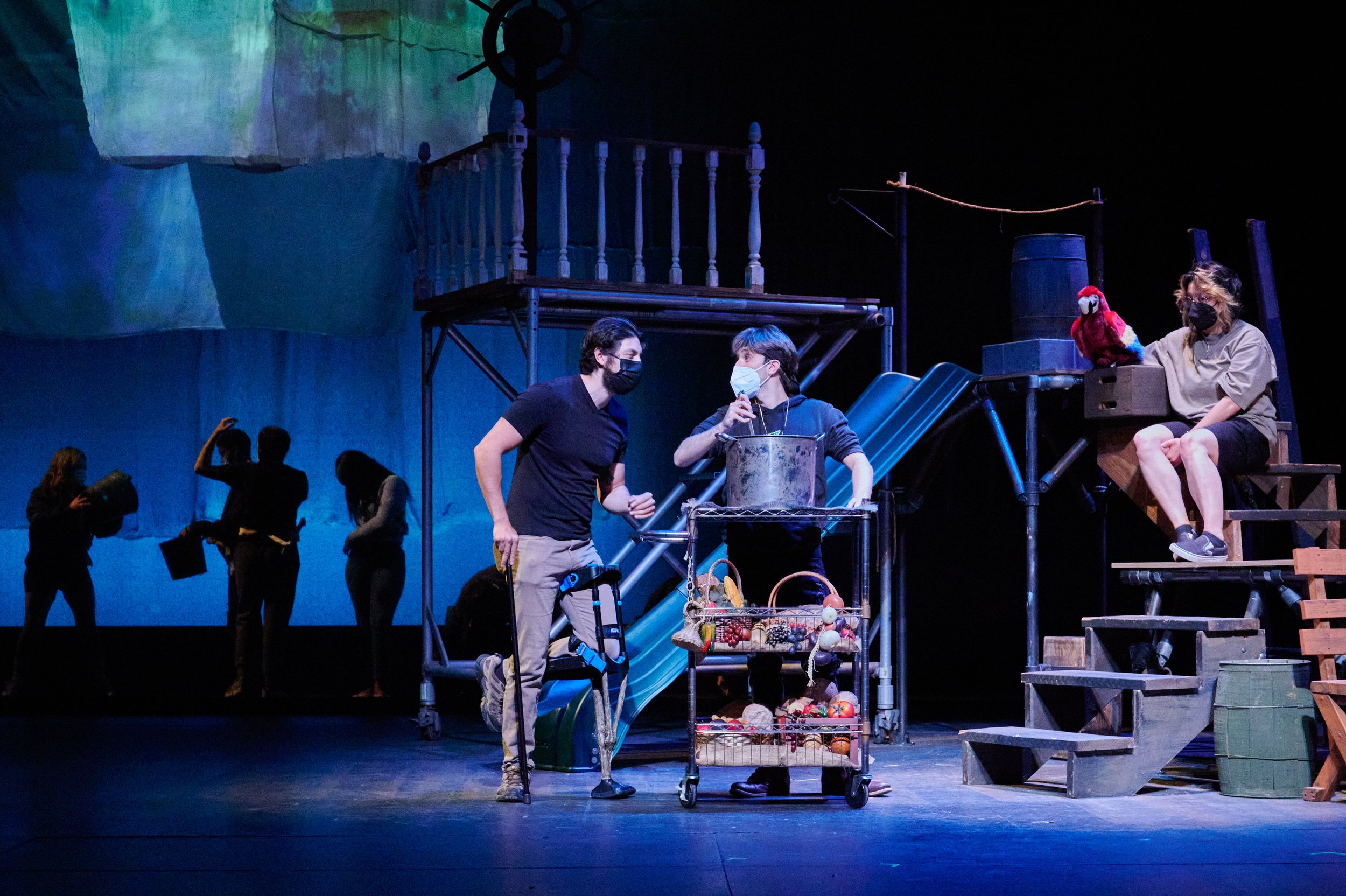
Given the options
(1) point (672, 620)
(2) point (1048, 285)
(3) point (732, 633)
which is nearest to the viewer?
(3) point (732, 633)

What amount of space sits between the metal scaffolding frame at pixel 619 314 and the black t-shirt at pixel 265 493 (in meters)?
1.40

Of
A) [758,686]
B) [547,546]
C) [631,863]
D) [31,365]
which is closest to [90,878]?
[631,863]

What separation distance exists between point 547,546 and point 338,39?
5624mm

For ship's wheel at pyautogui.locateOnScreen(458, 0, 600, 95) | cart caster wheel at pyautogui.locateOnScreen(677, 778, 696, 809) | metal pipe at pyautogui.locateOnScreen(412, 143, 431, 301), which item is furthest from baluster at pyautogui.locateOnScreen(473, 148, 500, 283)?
cart caster wheel at pyautogui.locateOnScreen(677, 778, 696, 809)

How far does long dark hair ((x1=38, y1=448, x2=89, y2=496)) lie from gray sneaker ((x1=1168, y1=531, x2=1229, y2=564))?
22.4 ft

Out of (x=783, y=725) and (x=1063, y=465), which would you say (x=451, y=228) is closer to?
(x=1063, y=465)

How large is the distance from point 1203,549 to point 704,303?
264cm

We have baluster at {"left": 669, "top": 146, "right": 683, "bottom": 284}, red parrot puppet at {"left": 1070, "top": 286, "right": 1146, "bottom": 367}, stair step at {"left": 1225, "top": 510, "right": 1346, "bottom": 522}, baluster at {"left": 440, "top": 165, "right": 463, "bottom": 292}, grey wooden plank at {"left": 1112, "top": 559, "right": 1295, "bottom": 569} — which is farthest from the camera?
baluster at {"left": 440, "top": 165, "right": 463, "bottom": 292}

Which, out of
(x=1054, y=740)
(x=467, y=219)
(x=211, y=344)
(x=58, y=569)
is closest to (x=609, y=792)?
(x=1054, y=740)

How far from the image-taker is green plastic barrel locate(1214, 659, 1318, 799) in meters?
5.67

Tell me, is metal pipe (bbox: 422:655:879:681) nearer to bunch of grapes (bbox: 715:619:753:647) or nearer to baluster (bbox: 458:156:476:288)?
bunch of grapes (bbox: 715:619:753:647)

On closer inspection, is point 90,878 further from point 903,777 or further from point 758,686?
point 903,777

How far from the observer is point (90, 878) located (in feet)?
13.8

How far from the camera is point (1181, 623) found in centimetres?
602
